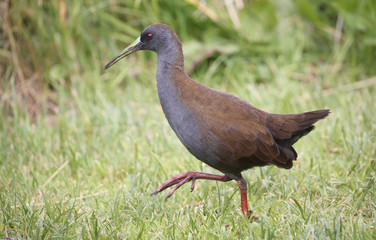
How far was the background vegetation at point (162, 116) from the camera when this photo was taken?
2.97 meters

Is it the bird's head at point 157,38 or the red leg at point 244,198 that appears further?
the bird's head at point 157,38

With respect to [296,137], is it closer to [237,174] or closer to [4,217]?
[237,174]

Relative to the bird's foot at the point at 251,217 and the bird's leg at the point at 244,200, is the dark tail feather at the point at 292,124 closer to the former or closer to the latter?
the bird's leg at the point at 244,200

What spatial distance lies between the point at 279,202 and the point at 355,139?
106 cm

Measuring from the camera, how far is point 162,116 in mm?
4891

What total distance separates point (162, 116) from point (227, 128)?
6.75ft

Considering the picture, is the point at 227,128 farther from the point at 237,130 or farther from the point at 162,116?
the point at 162,116

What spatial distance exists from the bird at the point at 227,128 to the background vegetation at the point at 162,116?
0.98 feet

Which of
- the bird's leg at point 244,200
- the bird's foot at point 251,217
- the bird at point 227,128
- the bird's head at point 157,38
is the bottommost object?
the bird's foot at point 251,217

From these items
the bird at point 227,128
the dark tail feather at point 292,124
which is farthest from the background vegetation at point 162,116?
the dark tail feather at point 292,124

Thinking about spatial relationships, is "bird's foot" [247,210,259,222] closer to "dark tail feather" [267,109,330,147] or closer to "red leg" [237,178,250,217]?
"red leg" [237,178,250,217]

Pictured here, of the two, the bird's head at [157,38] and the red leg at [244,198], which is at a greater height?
the bird's head at [157,38]

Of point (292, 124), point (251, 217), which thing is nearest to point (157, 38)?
point (292, 124)

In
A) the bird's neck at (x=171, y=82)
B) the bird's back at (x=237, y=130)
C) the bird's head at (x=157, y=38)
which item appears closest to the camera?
the bird's back at (x=237, y=130)
